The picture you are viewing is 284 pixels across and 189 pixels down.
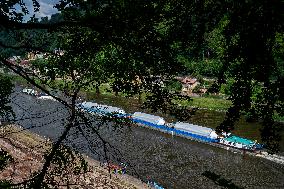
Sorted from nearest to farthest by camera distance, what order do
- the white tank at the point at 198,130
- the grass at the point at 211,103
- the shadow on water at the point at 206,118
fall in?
the white tank at the point at 198,130
the shadow on water at the point at 206,118
the grass at the point at 211,103

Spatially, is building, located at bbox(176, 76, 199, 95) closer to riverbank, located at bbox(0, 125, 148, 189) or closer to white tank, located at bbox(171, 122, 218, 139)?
white tank, located at bbox(171, 122, 218, 139)

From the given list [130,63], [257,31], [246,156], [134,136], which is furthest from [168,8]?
[134,136]

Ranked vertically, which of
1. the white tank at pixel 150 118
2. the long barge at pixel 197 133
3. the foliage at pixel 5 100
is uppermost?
the foliage at pixel 5 100

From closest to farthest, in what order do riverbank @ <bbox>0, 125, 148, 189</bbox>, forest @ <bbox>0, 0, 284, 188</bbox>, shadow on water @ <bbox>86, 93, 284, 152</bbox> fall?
forest @ <bbox>0, 0, 284, 188</bbox>, riverbank @ <bbox>0, 125, 148, 189</bbox>, shadow on water @ <bbox>86, 93, 284, 152</bbox>

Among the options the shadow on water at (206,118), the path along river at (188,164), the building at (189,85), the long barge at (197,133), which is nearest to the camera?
the path along river at (188,164)

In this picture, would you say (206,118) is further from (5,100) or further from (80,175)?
(5,100)

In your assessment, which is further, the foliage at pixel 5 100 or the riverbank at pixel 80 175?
the riverbank at pixel 80 175

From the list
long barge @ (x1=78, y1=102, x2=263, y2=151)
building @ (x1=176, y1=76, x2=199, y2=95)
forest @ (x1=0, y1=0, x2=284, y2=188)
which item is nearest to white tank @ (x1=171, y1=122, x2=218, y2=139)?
long barge @ (x1=78, y1=102, x2=263, y2=151)

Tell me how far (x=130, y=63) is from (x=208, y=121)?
3965 cm

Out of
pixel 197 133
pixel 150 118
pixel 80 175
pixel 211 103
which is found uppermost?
pixel 211 103

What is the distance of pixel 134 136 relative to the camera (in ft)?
136

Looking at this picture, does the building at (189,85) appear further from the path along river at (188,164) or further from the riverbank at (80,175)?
the riverbank at (80,175)

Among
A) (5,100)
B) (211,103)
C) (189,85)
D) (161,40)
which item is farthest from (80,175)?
(189,85)

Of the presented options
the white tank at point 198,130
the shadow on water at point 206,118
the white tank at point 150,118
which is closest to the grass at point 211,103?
the shadow on water at point 206,118
